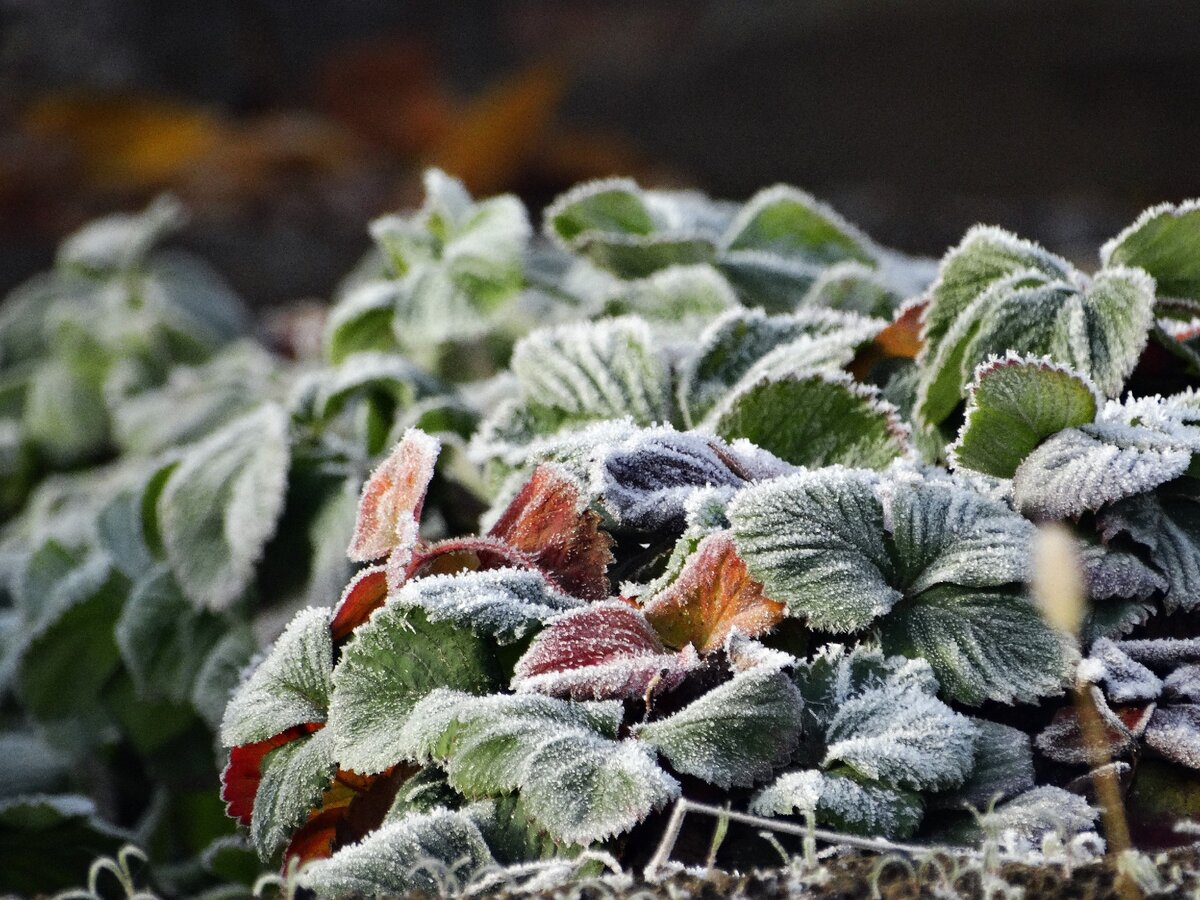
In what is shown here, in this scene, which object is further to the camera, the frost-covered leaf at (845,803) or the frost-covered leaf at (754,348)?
the frost-covered leaf at (754,348)

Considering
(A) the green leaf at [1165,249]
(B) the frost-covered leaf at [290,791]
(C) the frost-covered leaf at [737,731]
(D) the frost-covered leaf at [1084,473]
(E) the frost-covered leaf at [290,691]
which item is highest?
(A) the green leaf at [1165,249]

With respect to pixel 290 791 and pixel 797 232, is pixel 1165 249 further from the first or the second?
pixel 290 791

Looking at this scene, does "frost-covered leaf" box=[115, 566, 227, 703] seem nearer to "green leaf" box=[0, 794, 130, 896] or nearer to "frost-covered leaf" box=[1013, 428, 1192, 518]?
"green leaf" box=[0, 794, 130, 896]

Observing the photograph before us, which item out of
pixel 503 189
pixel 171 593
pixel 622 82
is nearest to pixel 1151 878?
pixel 171 593

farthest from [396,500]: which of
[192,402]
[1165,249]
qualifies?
[192,402]

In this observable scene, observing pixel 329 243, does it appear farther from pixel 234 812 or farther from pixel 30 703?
pixel 234 812

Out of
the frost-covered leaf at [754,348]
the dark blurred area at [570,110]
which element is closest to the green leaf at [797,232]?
the frost-covered leaf at [754,348]

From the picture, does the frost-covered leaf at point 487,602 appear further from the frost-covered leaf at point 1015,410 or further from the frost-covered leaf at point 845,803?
the frost-covered leaf at point 1015,410
